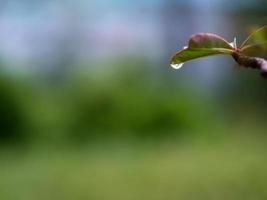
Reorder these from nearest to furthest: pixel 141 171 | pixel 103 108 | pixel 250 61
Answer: pixel 250 61 → pixel 141 171 → pixel 103 108

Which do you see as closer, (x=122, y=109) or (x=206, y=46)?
(x=206, y=46)

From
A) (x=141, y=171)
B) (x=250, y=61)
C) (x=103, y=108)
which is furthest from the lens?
(x=103, y=108)

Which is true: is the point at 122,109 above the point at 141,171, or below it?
above

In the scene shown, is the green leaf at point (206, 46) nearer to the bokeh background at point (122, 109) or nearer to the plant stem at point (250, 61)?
the plant stem at point (250, 61)

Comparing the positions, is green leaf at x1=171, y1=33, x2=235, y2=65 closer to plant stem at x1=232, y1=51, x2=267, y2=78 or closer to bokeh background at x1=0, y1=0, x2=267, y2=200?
plant stem at x1=232, y1=51, x2=267, y2=78

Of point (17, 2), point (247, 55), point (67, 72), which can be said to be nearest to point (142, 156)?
point (67, 72)

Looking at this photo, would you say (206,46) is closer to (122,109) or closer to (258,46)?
(258,46)

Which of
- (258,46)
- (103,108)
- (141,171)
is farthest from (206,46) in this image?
(103,108)
